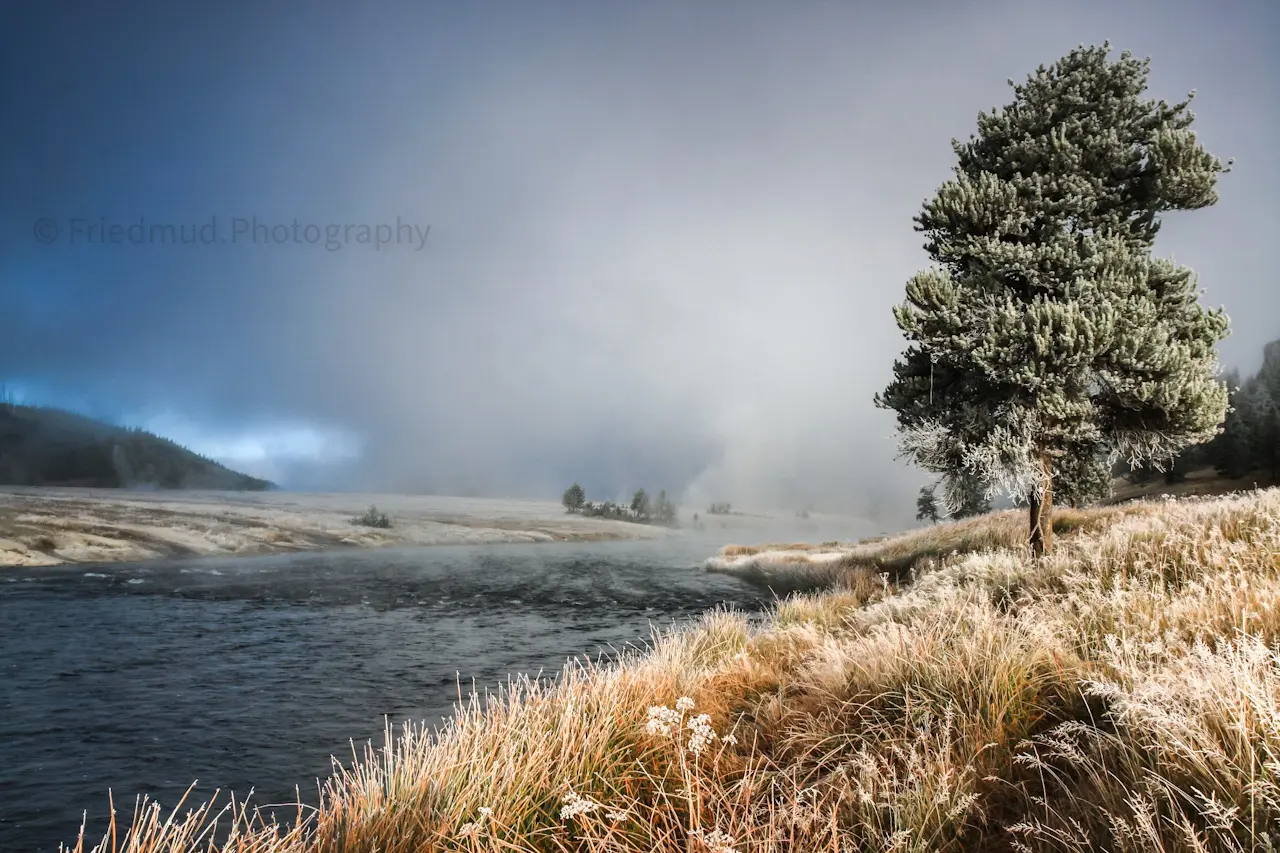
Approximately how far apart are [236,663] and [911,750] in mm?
16095

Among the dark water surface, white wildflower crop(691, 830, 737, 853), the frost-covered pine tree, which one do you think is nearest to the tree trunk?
the frost-covered pine tree

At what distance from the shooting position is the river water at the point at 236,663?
8.75 m

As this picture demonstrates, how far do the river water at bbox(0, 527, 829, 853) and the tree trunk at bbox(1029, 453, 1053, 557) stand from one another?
7299 mm

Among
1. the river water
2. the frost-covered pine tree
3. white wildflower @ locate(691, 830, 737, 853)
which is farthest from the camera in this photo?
the frost-covered pine tree

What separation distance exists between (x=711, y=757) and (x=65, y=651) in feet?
60.2

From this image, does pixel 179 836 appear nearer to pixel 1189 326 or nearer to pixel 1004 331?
pixel 1004 331

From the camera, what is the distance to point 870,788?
14.6 ft

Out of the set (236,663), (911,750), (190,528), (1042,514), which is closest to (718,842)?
(911,750)

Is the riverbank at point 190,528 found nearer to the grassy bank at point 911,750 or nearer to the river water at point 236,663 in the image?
the river water at point 236,663

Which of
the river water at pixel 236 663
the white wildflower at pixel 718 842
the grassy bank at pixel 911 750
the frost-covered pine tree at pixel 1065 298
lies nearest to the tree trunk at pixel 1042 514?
the frost-covered pine tree at pixel 1065 298

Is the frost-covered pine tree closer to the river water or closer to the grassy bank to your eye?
the grassy bank

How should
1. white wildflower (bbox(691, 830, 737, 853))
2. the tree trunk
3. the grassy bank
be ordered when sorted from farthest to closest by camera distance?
the tree trunk < the grassy bank < white wildflower (bbox(691, 830, 737, 853))

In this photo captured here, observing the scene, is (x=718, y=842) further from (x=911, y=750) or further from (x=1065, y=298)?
(x=1065, y=298)

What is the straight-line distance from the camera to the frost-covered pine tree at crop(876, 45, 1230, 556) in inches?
532
